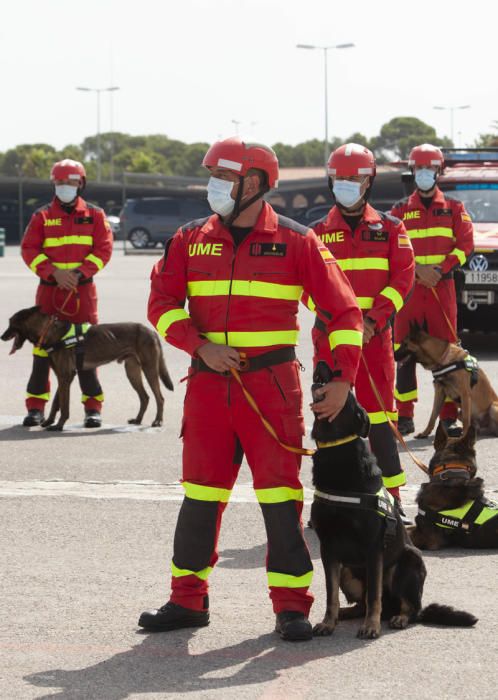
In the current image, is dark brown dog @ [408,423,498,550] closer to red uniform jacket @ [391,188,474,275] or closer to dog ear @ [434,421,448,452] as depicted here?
dog ear @ [434,421,448,452]

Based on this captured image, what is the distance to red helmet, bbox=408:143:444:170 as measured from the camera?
1158cm

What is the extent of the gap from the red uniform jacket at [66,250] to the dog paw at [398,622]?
643 cm

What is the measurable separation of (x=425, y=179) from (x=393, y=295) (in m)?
4.14

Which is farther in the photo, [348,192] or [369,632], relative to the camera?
[348,192]

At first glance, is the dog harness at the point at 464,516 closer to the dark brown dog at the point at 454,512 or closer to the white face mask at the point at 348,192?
the dark brown dog at the point at 454,512

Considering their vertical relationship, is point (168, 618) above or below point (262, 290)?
below

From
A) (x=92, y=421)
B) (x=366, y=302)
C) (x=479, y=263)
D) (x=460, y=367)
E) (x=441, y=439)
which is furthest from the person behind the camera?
(x=479, y=263)

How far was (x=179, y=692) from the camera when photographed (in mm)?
4777

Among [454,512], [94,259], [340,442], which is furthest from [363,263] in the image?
[94,259]

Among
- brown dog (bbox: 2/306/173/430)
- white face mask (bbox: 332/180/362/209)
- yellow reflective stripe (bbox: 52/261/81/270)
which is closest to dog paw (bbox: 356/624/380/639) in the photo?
white face mask (bbox: 332/180/362/209)

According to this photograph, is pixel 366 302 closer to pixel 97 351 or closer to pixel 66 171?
pixel 97 351

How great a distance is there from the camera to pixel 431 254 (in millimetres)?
11688

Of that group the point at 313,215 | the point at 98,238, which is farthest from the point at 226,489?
the point at 313,215

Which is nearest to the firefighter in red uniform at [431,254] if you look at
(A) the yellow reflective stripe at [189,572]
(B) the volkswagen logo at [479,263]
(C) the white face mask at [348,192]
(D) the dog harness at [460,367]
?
(D) the dog harness at [460,367]
